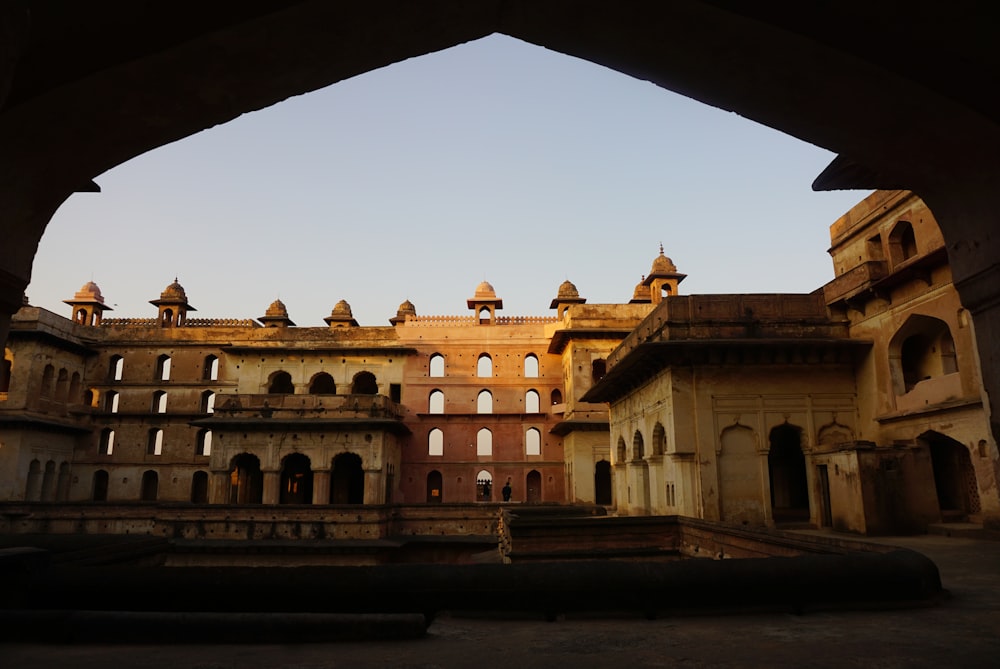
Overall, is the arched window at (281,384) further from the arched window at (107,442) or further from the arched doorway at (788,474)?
the arched doorway at (788,474)

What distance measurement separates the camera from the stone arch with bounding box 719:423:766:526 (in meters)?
14.6

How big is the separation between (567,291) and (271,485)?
15.9m

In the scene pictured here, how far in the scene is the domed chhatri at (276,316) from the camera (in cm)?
3553

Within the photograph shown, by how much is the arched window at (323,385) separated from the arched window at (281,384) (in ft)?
3.47

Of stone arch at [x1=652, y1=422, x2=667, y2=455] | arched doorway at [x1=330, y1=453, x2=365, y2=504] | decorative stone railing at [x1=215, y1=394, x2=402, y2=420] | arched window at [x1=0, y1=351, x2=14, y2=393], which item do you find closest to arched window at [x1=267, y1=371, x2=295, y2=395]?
arched doorway at [x1=330, y1=453, x2=365, y2=504]

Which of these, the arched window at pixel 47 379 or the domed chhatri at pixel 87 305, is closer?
the arched window at pixel 47 379

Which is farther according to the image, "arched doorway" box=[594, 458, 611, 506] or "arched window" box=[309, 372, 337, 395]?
Result: "arched window" box=[309, 372, 337, 395]

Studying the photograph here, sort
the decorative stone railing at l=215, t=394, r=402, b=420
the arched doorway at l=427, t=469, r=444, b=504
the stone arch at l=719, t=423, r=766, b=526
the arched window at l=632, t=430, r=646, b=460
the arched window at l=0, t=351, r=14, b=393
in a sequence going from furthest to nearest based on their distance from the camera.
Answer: the arched doorway at l=427, t=469, r=444, b=504, the arched window at l=0, t=351, r=14, b=393, the decorative stone railing at l=215, t=394, r=402, b=420, the arched window at l=632, t=430, r=646, b=460, the stone arch at l=719, t=423, r=766, b=526

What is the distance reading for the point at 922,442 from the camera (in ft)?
44.7

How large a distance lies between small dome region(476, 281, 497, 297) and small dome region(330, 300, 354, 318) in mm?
7696

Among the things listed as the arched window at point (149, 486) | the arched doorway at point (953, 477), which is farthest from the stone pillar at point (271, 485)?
the arched doorway at point (953, 477)

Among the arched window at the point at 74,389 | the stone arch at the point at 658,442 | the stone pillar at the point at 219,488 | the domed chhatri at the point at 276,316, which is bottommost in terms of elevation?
the stone pillar at the point at 219,488

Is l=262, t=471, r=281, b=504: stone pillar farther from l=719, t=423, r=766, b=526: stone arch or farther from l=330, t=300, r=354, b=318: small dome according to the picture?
l=719, t=423, r=766, b=526: stone arch

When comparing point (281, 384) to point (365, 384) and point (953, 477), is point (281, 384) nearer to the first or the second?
point (365, 384)
